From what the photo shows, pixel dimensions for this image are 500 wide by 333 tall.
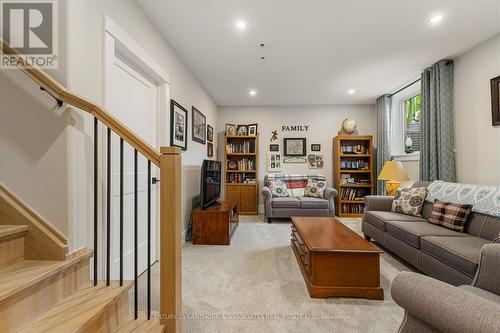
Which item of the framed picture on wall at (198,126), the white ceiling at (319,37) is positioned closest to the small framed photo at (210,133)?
the framed picture on wall at (198,126)

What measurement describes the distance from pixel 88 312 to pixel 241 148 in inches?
176

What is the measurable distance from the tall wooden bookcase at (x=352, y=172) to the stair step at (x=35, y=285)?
4626 millimetres

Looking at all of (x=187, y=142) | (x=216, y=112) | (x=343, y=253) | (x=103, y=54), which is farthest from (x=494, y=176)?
(x=216, y=112)

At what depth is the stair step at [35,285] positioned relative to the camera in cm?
92

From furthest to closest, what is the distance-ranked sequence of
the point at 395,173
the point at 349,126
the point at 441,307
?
the point at 349,126 → the point at 395,173 → the point at 441,307

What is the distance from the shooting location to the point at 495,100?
255 centimetres

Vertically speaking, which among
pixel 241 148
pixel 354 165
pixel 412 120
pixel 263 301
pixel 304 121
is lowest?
pixel 263 301

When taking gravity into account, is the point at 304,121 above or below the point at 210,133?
above

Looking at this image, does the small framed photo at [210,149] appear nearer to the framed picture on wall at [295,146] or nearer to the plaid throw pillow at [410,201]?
the framed picture on wall at [295,146]

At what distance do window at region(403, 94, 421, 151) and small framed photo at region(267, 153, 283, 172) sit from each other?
2.50m

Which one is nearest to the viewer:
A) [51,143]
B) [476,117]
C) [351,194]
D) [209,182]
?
[51,143]

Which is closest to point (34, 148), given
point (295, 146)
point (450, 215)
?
point (450, 215)

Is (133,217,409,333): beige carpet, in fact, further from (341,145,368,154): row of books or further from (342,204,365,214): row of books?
(341,145,368,154): row of books

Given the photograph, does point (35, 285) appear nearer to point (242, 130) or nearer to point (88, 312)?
point (88, 312)
